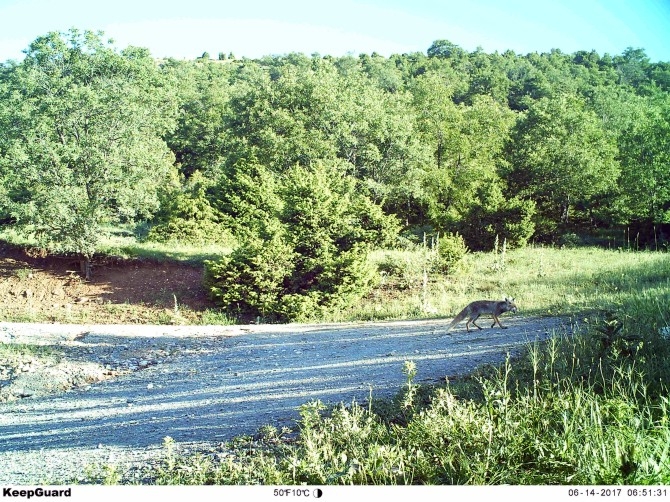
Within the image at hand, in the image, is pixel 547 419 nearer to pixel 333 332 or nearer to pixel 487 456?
pixel 487 456

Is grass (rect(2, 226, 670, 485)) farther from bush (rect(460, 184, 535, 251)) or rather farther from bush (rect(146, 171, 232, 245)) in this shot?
bush (rect(146, 171, 232, 245))

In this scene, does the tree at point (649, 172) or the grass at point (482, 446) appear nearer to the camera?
the grass at point (482, 446)

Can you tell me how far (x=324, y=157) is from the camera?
22500 mm

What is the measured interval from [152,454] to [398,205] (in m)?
23.7

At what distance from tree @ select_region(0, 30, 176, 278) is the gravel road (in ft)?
17.1

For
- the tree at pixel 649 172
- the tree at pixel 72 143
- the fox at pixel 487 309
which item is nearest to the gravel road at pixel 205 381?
the fox at pixel 487 309

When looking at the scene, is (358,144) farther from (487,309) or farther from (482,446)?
(482,446)

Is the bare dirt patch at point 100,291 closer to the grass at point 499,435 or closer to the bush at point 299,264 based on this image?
the bush at point 299,264

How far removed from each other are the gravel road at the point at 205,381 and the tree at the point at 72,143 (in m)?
5.21

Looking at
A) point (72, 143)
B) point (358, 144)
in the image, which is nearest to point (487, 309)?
point (72, 143)

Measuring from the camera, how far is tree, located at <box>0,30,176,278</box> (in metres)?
14.9

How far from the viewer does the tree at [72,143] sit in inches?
587

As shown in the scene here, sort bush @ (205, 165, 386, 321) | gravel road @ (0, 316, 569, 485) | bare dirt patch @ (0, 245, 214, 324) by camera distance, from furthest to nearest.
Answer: bare dirt patch @ (0, 245, 214, 324), bush @ (205, 165, 386, 321), gravel road @ (0, 316, 569, 485)
